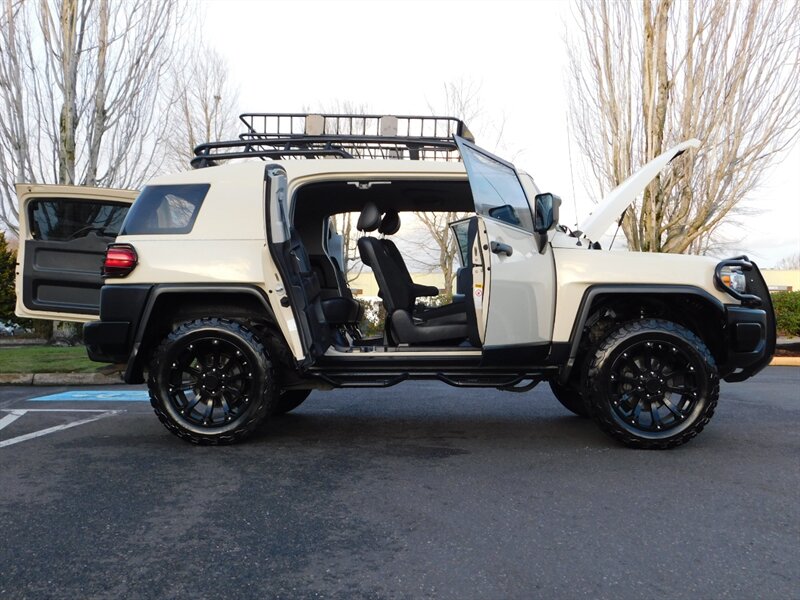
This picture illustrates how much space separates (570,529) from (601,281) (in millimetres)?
2032

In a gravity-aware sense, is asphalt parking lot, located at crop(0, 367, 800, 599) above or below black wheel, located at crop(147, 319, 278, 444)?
below

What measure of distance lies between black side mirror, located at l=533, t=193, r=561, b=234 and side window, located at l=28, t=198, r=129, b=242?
3.32 meters

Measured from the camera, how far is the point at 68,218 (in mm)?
5699

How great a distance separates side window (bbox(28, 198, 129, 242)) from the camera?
5.52 meters

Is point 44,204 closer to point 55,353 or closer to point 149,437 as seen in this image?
point 149,437

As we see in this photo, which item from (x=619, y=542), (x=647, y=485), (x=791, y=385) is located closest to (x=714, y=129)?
(x=791, y=385)

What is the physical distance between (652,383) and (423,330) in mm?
1656

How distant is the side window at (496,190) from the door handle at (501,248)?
19 centimetres

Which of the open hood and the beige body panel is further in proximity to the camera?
the open hood

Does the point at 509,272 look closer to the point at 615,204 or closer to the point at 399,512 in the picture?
the point at 615,204

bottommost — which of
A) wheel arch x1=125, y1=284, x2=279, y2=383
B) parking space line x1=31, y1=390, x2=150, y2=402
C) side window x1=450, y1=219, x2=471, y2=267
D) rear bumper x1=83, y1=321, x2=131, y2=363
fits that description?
parking space line x1=31, y1=390, x2=150, y2=402


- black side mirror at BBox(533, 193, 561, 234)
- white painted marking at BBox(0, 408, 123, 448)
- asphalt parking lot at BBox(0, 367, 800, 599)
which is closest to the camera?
asphalt parking lot at BBox(0, 367, 800, 599)

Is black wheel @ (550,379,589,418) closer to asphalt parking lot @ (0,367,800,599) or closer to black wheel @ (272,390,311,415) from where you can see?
asphalt parking lot @ (0,367,800,599)

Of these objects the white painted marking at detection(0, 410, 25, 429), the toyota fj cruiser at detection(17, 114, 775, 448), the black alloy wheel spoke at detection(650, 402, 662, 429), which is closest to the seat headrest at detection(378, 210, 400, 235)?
the toyota fj cruiser at detection(17, 114, 775, 448)
